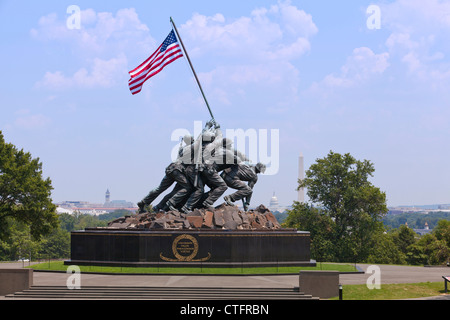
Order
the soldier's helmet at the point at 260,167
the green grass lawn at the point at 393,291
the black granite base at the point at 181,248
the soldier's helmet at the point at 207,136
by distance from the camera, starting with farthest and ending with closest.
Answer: the soldier's helmet at the point at 260,167 → the soldier's helmet at the point at 207,136 → the black granite base at the point at 181,248 → the green grass lawn at the point at 393,291

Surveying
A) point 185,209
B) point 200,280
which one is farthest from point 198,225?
point 200,280

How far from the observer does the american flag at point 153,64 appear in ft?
96.6

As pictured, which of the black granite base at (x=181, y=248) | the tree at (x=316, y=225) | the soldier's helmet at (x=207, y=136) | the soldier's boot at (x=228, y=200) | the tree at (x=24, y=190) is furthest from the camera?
the tree at (x=316, y=225)

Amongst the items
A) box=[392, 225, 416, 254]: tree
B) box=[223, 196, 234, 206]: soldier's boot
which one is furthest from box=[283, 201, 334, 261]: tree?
A: box=[223, 196, 234, 206]: soldier's boot

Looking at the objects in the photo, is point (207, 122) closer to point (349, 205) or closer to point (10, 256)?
point (349, 205)

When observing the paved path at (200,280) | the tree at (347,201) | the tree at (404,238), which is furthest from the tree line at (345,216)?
the paved path at (200,280)

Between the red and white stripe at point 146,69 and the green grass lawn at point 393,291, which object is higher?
the red and white stripe at point 146,69

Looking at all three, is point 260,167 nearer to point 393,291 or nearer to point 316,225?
point 393,291

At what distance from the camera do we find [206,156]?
3103 cm

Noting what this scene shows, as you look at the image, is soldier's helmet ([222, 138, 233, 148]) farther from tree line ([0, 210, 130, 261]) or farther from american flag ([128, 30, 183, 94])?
tree line ([0, 210, 130, 261])

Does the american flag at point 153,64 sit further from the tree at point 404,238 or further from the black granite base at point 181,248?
the tree at point 404,238
